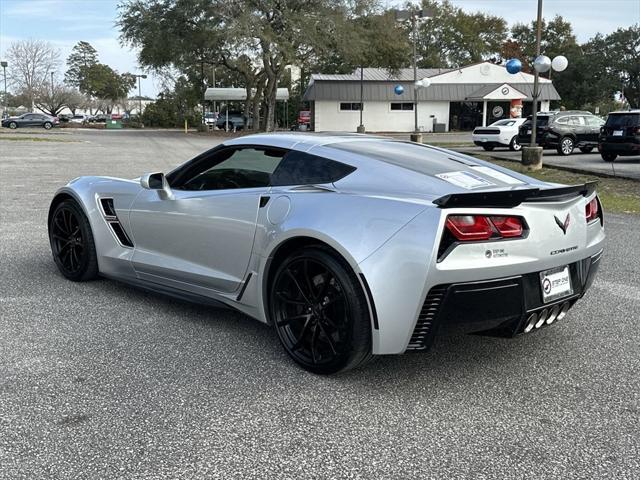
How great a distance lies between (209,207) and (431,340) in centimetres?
180

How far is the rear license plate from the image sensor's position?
3416 millimetres

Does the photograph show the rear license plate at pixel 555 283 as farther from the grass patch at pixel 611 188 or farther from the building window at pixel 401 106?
the building window at pixel 401 106

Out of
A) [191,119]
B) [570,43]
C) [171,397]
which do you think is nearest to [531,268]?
[171,397]

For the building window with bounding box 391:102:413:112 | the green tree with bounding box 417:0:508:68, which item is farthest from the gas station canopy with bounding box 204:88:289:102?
the green tree with bounding box 417:0:508:68

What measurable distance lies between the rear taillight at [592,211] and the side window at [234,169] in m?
1.92

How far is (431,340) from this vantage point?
3242mm

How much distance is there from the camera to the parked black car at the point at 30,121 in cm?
5616

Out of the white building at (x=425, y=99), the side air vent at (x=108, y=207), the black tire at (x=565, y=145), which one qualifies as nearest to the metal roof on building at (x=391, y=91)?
the white building at (x=425, y=99)

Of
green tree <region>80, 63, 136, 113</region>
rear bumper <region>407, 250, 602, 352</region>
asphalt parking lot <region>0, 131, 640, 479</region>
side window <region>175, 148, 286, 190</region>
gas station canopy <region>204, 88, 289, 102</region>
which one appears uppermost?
green tree <region>80, 63, 136, 113</region>

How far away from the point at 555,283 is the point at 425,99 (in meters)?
53.8

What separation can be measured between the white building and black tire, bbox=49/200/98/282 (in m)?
48.7

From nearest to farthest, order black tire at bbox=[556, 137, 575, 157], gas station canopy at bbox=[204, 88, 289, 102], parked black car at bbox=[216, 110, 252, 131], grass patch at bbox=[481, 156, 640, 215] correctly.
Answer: grass patch at bbox=[481, 156, 640, 215] < black tire at bbox=[556, 137, 575, 157] < parked black car at bbox=[216, 110, 252, 131] < gas station canopy at bbox=[204, 88, 289, 102]

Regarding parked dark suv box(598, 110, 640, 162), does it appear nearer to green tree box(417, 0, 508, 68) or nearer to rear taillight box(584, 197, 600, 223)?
rear taillight box(584, 197, 600, 223)

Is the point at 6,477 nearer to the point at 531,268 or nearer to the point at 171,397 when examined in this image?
the point at 171,397
